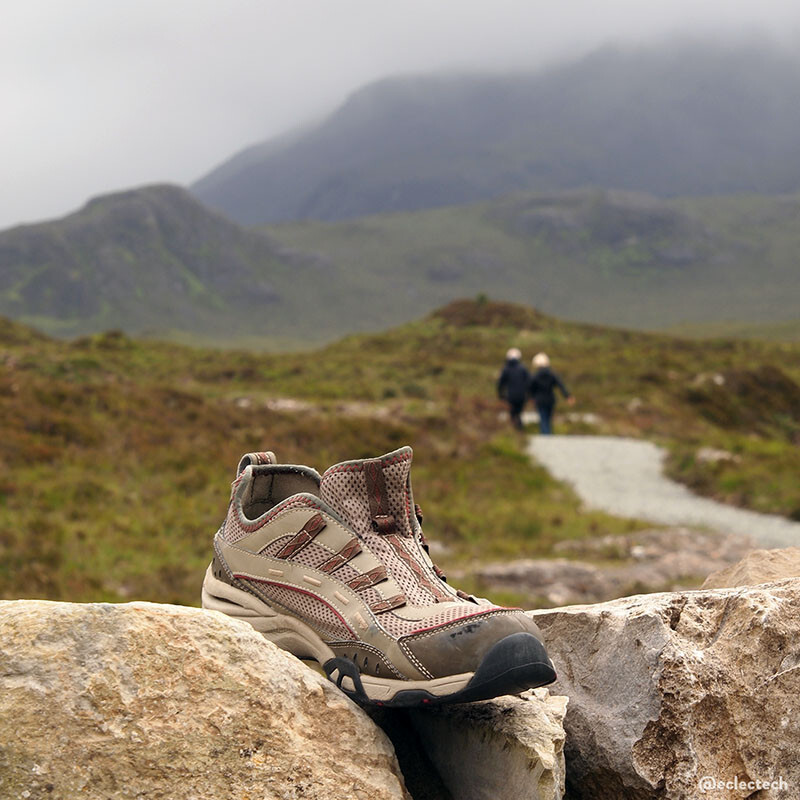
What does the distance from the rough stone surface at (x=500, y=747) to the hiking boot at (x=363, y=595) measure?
0.90 ft

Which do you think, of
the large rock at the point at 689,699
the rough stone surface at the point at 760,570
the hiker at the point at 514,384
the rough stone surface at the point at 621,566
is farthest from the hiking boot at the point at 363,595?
the hiker at the point at 514,384

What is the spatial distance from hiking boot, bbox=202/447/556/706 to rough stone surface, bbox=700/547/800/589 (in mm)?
1664

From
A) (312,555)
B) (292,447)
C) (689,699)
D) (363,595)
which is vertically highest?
(312,555)

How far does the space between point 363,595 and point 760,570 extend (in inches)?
86.4

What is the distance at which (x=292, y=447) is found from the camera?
65.4 feet

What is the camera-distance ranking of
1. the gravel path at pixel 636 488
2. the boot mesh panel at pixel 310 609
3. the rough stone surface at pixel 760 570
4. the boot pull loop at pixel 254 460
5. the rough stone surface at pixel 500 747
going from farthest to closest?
the gravel path at pixel 636 488
the rough stone surface at pixel 760 570
the boot pull loop at pixel 254 460
the boot mesh panel at pixel 310 609
the rough stone surface at pixel 500 747

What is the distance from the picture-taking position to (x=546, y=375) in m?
24.2

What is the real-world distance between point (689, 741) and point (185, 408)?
20.3m

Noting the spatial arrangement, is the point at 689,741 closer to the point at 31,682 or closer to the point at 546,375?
the point at 31,682

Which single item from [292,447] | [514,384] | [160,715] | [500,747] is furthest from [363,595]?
[514,384]

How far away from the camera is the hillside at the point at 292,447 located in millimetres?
12188

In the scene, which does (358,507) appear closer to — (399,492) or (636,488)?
(399,492)

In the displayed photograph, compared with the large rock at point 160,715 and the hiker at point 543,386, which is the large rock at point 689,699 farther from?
the hiker at point 543,386

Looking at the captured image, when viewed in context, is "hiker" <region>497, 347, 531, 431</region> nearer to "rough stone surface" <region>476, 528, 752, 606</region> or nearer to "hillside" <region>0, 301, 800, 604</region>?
"hillside" <region>0, 301, 800, 604</region>
